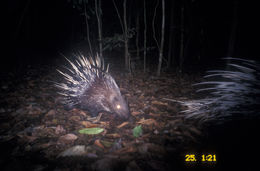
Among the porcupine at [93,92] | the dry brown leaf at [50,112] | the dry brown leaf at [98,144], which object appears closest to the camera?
the dry brown leaf at [98,144]

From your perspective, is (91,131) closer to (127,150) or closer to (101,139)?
(101,139)

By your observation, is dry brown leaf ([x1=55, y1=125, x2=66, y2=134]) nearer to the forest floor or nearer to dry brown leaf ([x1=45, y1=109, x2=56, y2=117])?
the forest floor

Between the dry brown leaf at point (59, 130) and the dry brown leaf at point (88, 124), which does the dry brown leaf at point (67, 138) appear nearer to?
the dry brown leaf at point (59, 130)

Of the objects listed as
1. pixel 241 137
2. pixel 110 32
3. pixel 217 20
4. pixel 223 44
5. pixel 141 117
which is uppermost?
pixel 217 20

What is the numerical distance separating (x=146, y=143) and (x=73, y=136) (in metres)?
1.12

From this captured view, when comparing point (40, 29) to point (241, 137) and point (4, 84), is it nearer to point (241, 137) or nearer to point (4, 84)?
point (4, 84)

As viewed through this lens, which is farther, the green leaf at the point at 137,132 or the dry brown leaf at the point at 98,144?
the green leaf at the point at 137,132

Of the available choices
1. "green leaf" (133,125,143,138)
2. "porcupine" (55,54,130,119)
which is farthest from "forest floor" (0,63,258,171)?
"porcupine" (55,54,130,119)

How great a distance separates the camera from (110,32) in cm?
987

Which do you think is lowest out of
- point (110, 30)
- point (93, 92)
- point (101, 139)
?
point (101, 139)

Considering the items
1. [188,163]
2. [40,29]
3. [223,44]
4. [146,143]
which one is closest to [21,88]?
[146,143]
